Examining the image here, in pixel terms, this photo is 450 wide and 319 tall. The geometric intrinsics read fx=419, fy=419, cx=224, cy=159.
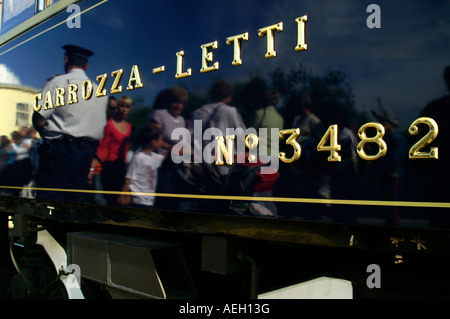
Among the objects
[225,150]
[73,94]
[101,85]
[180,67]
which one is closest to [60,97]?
[73,94]

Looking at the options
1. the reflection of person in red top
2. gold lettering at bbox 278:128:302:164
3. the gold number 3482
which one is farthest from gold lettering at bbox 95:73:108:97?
the gold number 3482

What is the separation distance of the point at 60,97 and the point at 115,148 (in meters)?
0.78

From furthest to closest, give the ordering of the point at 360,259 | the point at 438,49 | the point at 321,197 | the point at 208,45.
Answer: the point at 208,45, the point at 360,259, the point at 321,197, the point at 438,49

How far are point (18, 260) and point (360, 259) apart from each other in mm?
3487

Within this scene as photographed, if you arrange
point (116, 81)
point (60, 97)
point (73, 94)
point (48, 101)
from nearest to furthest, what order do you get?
point (116, 81) → point (73, 94) → point (60, 97) → point (48, 101)

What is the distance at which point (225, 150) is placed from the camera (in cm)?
190

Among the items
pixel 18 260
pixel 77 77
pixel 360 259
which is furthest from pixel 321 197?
pixel 18 260

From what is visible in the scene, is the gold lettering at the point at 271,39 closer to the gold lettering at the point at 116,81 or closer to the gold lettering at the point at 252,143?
the gold lettering at the point at 252,143

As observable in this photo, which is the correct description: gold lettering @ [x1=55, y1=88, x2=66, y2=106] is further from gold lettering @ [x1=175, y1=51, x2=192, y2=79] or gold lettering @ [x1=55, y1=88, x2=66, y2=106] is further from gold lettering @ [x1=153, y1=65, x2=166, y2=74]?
gold lettering @ [x1=175, y1=51, x2=192, y2=79]

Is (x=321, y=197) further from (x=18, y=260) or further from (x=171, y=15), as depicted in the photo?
(x=18, y=260)

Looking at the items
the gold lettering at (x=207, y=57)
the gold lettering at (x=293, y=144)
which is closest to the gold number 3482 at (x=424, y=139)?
the gold lettering at (x=293, y=144)

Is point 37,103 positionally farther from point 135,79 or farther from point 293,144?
point 293,144

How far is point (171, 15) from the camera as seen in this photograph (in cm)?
224

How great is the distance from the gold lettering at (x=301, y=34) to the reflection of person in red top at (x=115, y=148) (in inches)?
46.2
